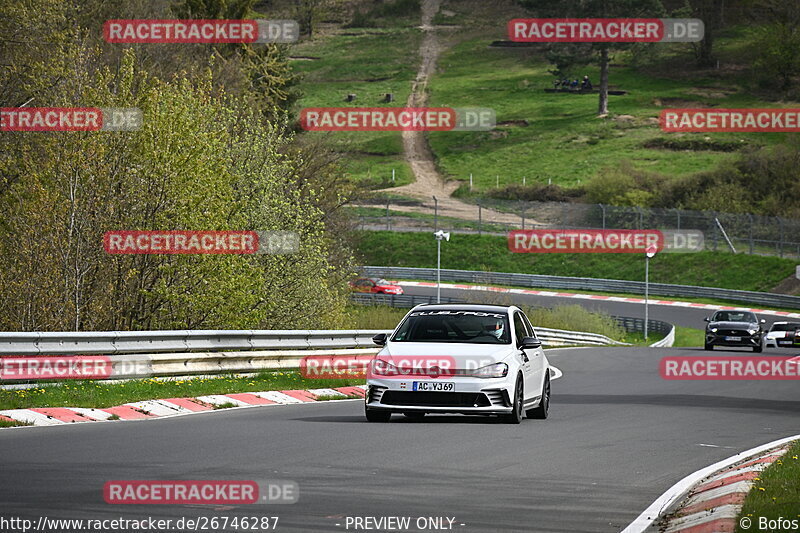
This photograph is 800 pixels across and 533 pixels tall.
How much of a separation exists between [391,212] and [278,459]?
7783 cm

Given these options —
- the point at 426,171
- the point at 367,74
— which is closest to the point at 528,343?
the point at 426,171

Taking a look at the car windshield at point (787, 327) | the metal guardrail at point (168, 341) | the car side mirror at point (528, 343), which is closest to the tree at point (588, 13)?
the car windshield at point (787, 327)

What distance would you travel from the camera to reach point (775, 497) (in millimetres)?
9758

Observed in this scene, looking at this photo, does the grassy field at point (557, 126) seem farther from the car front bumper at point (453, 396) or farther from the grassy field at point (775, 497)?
the grassy field at point (775, 497)

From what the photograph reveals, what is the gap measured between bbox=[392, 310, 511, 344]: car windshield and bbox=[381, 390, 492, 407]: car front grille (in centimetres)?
98

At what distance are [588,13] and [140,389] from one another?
3676 inches

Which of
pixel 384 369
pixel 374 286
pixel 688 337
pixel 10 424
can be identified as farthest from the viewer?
pixel 374 286

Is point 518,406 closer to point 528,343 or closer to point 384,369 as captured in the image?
point 528,343

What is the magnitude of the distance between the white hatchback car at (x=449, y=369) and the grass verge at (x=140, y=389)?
3908 millimetres

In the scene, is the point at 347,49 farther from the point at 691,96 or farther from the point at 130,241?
the point at 130,241

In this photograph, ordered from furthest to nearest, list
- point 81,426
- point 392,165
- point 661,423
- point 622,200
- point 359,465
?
point 392,165
point 622,200
point 661,423
point 81,426
point 359,465

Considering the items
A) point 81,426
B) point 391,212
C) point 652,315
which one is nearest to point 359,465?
point 81,426

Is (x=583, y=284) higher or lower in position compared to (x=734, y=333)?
higher

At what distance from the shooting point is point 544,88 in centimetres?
13538
